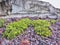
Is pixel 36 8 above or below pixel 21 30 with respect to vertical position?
below

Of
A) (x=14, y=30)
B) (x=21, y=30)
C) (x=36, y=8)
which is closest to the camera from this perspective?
(x=14, y=30)

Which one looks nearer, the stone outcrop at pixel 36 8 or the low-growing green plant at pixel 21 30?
the low-growing green plant at pixel 21 30

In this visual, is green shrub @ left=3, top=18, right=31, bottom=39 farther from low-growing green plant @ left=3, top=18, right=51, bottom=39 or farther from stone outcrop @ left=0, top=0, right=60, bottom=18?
stone outcrop @ left=0, top=0, right=60, bottom=18

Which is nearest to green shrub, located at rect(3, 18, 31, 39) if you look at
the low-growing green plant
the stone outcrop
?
the low-growing green plant

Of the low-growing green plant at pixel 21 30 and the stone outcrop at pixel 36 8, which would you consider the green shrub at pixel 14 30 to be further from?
the stone outcrop at pixel 36 8

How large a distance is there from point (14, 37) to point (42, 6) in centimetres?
280

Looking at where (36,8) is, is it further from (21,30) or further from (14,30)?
(14,30)

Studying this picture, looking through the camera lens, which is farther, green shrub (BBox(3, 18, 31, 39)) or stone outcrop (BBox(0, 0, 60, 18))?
stone outcrop (BBox(0, 0, 60, 18))

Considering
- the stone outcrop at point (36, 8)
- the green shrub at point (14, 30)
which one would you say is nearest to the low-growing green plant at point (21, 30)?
the green shrub at point (14, 30)

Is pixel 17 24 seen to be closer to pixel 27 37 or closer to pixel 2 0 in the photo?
pixel 27 37

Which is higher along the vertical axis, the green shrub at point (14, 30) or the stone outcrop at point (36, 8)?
the green shrub at point (14, 30)

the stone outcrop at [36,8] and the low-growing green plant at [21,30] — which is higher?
the low-growing green plant at [21,30]

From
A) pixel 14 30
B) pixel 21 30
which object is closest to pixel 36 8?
pixel 21 30

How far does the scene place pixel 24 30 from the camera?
4453 mm
